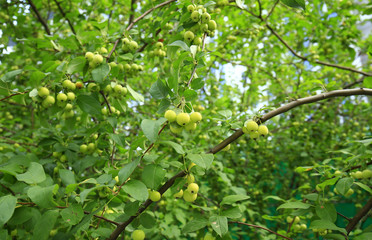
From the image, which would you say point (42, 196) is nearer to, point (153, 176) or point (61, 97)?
point (153, 176)

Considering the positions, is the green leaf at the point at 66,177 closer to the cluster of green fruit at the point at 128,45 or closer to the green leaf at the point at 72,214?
the green leaf at the point at 72,214

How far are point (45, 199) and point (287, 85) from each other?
16.1ft

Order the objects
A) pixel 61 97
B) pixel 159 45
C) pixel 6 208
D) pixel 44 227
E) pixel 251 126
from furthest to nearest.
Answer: pixel 159 45 < pixel 61 97 < pixel 251 126 < pixel 44 227 < pixel 6 208

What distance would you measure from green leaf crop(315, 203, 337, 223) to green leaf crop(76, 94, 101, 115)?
1371mm

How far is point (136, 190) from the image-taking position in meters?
1.16

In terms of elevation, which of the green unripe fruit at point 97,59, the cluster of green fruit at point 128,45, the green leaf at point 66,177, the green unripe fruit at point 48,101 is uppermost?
the cluster of green fruit at point 128,45

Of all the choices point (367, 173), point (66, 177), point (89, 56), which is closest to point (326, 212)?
point (367, 173)

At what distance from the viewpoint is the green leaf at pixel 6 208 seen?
105 centimetres

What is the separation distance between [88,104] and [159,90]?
601 millimetres

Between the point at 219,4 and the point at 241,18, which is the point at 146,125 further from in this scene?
the point at 241,18

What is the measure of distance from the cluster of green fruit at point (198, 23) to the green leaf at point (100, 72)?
0.51 m

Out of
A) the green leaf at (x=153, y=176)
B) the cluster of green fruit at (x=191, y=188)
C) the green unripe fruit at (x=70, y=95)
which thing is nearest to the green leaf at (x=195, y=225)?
the cluster of green fruit at (x=191, y=188)

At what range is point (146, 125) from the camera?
1122 mm

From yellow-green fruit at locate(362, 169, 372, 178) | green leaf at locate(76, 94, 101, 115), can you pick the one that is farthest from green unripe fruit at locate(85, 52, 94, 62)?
yellow-green fruit at locate(362, 169, 372, 178)
